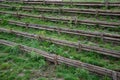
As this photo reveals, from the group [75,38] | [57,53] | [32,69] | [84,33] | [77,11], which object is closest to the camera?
[32,69]

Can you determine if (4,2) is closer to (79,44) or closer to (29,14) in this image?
(29,14)

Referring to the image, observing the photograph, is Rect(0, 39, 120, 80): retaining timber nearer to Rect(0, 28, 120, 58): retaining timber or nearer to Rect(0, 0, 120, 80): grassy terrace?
Rect(0, 0, 120, 80): grassy terrace

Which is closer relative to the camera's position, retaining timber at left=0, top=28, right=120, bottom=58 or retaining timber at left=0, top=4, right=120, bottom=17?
retaining timber at left=0, top=28, right=120, bottom=58

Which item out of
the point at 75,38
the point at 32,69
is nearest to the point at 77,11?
the point at 75,38

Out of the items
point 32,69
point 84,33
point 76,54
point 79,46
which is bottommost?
point 32,69

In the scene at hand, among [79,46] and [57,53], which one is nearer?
[79,46]

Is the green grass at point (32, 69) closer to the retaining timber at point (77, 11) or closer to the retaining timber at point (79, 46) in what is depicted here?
the retaining timber at point (79, 46)

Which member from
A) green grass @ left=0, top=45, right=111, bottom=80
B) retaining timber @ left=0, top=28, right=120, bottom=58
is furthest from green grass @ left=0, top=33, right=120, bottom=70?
green grass @ left=0, top=45, right=111, bottom=80

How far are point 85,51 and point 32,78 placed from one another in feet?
12.3

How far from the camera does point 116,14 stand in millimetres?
13773

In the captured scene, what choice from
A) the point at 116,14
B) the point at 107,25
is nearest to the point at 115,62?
the point at 107,25

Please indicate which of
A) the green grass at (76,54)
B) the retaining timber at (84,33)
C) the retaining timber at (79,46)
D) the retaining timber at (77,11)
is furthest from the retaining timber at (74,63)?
the retaining timber at (77,11)

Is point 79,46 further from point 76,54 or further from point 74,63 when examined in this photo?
point 74,63

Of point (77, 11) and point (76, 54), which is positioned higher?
point (77, 11)
